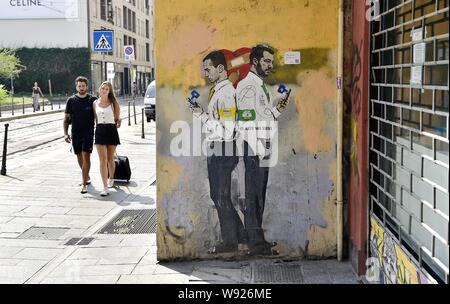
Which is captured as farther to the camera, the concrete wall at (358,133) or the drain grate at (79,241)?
the drain grate at (79,241)

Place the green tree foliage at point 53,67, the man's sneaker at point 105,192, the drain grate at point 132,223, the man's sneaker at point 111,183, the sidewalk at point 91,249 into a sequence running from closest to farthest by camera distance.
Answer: the sidewalk at point 91,249 → the drain grate at point 132,223 → the man's sneaker at point 105,192 → the man's sneaker at point 111,183 → the green tree foliage at point 53,67

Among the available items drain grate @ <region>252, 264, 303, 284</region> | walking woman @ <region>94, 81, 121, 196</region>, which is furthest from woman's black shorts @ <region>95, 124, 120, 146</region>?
drain grate @ <region>252, 264, 303, 284</region>

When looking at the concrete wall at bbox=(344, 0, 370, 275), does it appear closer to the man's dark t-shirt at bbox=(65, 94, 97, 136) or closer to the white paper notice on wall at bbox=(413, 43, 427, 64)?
the white paper notice on wall at bbox=(413, 43, 427, 64)

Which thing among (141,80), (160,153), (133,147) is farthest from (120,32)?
(160,153)

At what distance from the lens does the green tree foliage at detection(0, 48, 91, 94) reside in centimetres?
5564

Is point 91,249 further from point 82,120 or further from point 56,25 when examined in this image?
point 56,25

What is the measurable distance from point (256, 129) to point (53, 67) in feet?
176

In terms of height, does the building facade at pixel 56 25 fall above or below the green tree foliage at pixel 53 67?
above

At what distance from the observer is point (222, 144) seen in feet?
18.8

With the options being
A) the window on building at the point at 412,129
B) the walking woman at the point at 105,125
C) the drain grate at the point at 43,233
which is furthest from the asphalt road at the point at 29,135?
the window on building at the point at 412,129

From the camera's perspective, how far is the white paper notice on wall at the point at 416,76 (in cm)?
364

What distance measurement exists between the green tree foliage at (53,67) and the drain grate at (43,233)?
49.9 meters

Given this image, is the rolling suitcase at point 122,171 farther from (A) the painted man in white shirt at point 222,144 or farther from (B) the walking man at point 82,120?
(A) the painted man in white shirt at point 222,144

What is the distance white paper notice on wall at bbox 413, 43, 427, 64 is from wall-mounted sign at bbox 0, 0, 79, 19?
55030 mm
